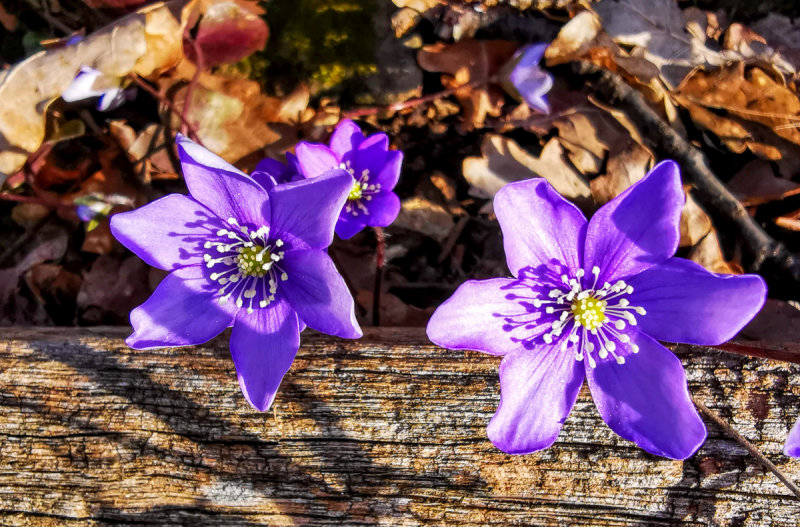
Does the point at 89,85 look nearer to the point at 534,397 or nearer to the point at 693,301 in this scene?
the point at 534,397

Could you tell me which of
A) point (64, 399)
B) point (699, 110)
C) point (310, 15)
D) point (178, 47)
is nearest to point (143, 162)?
point (178, 47)

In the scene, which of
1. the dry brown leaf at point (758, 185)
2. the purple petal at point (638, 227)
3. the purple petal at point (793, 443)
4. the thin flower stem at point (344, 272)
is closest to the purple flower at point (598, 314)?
the purple petal at point (638, 227)

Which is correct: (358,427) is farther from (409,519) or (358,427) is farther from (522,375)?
(522,375)

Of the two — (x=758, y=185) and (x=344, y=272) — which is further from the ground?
(x=758, y=185)

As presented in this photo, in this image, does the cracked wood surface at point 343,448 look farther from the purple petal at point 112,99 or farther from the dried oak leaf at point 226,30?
the dried oak leaf at point 226,30

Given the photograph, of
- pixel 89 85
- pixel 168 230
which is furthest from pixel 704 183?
pixel 89 85

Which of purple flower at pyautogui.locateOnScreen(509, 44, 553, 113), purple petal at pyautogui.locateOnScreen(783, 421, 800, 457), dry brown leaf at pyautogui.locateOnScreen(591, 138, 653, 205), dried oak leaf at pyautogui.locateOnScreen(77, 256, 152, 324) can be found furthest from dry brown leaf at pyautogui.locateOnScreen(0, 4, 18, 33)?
purple petal at pyautogui.locateOnScreen(783, 421, 800, 457)
